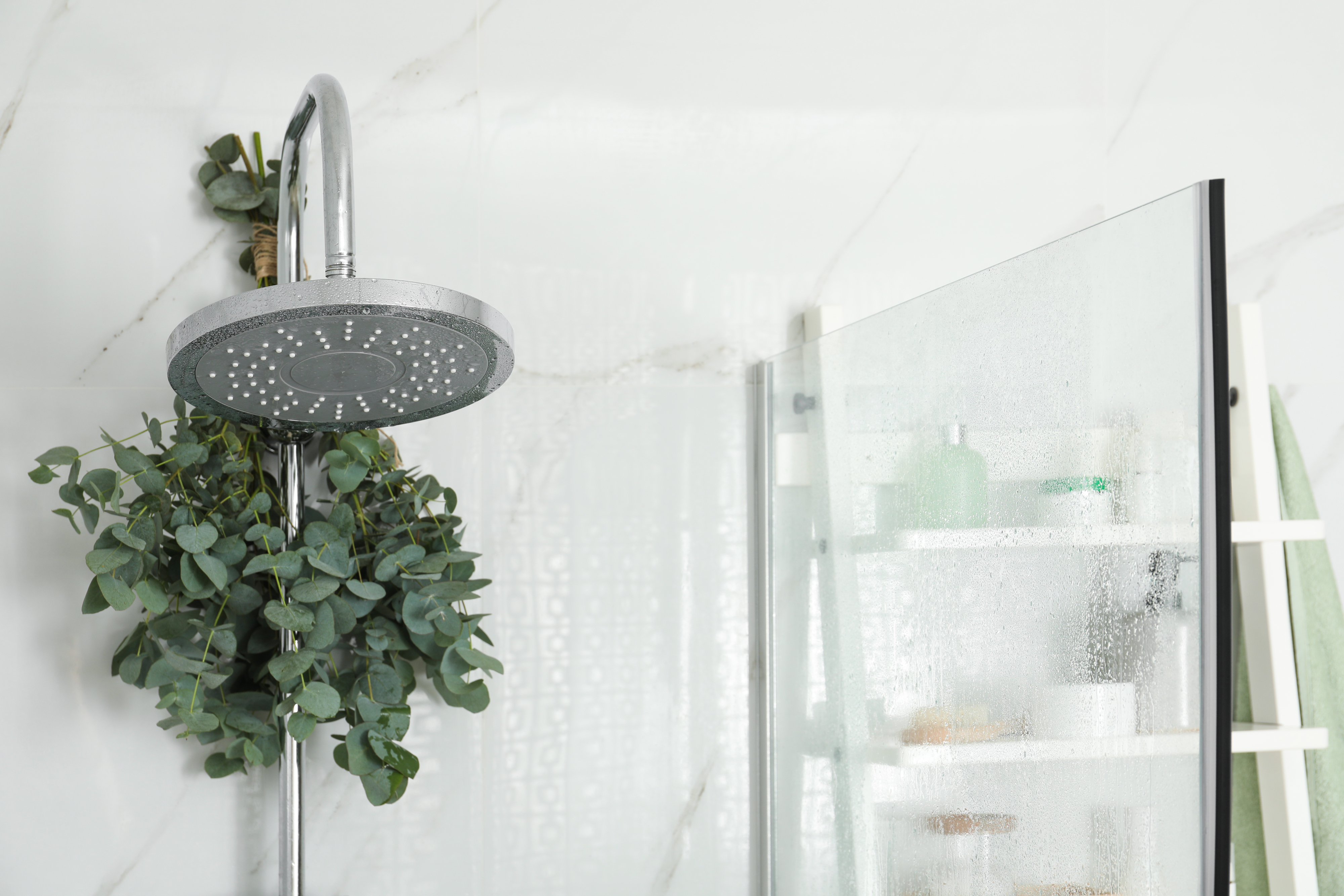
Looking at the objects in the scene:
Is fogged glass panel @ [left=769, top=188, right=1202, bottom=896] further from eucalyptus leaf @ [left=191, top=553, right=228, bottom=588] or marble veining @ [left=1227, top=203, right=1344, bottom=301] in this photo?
marble veining @ [left=1227, top=203, right=1344, bottom=301]

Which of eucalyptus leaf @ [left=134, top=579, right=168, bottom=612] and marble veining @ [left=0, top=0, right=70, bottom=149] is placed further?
marble veining @ [left=0, top=0, right=70, bottom=149]

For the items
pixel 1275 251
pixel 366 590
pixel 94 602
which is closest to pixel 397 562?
pixel 366 590

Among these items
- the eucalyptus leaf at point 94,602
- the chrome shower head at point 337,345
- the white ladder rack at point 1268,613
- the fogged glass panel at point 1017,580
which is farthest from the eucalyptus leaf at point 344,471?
the white ladder rack at point 1268,613

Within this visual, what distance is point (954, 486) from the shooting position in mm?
667

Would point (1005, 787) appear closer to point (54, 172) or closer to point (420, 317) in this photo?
point (420, 317)

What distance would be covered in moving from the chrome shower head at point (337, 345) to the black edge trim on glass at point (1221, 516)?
0.40 metres

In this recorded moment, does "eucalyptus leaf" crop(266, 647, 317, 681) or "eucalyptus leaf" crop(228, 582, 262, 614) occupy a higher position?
"eucalyptus leaf" crop(228, 582, 262, 614)

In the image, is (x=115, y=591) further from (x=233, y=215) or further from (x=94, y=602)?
(x=233, y=215)

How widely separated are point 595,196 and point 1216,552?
2.51 feet

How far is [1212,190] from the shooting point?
Result: 1.46 ft

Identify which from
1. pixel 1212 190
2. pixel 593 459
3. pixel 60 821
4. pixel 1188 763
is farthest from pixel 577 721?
pixel 1212 190

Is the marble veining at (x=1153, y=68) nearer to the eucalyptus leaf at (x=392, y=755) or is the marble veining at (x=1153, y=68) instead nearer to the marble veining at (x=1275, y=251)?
the marble veining at (x=1275, y=251)

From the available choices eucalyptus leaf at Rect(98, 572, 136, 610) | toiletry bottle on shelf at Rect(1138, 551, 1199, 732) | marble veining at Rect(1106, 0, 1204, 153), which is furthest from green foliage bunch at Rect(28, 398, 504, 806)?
marble veining at Rect(1106, 0, 1204, 153)

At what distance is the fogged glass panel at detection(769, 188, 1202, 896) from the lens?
0.48 m
